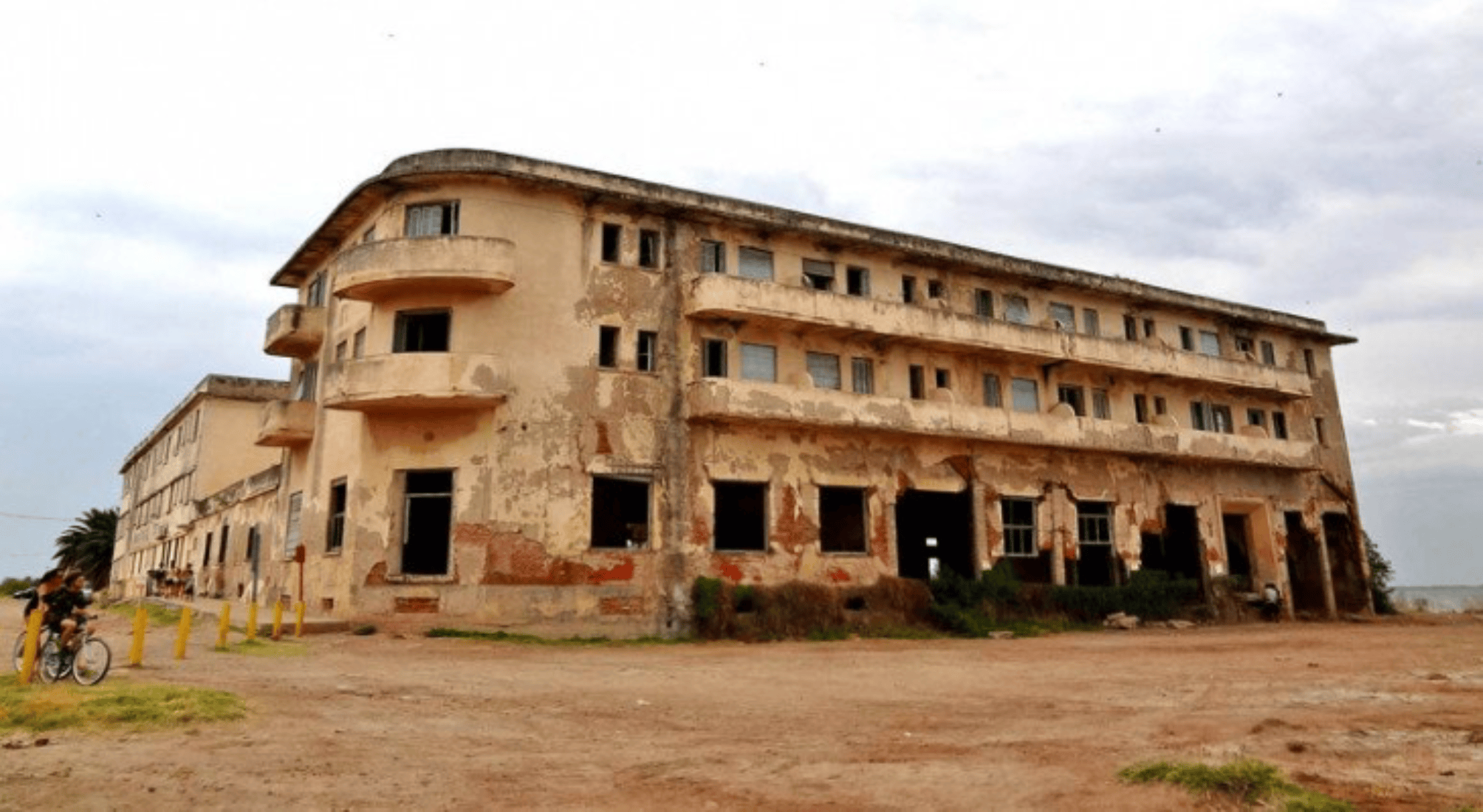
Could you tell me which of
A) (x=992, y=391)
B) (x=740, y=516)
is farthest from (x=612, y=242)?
(x=992, y=391)

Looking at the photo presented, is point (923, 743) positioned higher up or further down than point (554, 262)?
further down

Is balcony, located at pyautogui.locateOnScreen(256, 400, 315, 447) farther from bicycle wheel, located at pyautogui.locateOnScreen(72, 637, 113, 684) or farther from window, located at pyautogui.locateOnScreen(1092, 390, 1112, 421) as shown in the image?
window, located at pyautogui.locateOnScreen(1092, 390, 1112, 421)

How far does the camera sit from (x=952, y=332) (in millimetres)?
27750

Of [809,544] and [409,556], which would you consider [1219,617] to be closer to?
[809,544]

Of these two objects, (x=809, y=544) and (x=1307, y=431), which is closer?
(x=809, y=544)

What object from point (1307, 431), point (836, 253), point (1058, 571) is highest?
point (836, 253)

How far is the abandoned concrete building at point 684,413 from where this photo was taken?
2191 cm

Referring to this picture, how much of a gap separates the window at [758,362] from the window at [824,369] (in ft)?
3.42

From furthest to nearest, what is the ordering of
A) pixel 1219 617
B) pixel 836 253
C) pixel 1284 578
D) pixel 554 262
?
pixel 1284 578 → pixel 1219 617 → pixel 836 253 → pixel 554 262

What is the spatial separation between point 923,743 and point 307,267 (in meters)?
25.9

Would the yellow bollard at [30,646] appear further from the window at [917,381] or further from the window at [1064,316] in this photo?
the window at [1064,316]

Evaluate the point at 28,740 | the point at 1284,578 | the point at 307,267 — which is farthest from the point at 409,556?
the point at 1284,578

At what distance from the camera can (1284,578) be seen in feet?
110

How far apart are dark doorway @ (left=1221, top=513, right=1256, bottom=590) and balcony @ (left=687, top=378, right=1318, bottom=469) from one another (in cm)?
235
